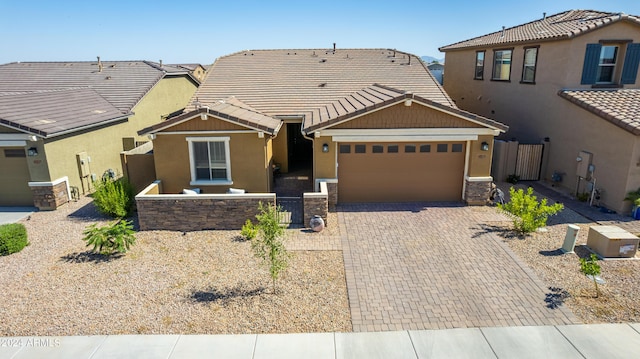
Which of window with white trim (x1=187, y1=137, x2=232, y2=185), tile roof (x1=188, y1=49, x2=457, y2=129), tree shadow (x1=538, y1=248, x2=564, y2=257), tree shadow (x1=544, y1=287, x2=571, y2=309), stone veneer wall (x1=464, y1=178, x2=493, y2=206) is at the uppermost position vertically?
tile roof (x1=188, y1=49, x2=457, y2=129)

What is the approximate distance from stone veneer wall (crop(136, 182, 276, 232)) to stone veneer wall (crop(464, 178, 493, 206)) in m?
6.77

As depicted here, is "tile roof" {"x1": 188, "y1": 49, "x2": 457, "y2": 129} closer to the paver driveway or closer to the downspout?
the downspout

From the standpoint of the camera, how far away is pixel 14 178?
559 inches

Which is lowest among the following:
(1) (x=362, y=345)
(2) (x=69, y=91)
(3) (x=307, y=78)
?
(1) (x=362, y=345)

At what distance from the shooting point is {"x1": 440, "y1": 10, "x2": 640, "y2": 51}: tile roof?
15.2 m

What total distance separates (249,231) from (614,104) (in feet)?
43.8

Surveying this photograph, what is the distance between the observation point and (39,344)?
7.14 metres

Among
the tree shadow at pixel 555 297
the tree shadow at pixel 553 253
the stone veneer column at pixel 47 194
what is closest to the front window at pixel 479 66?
the tree shadow at pixel 553 253

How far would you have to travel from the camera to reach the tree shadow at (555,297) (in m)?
8.23

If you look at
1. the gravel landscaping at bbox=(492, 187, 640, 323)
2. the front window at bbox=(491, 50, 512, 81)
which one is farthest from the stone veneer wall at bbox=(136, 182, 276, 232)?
the front window at bbox=(491, 50, 512, 81)

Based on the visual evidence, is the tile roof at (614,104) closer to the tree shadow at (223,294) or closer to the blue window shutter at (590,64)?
the blue window shutter at (590,64)

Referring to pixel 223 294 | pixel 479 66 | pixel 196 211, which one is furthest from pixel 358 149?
pixel 479 66

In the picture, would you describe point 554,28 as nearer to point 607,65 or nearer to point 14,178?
point 607,65

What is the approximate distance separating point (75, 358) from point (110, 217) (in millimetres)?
7241
